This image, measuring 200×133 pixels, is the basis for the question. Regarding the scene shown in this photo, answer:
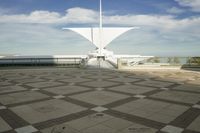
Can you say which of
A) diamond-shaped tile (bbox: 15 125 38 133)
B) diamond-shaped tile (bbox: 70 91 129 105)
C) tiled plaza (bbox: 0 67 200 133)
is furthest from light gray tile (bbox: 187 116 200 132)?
diamond-shaped tile (bbox: 15 125 38 133)

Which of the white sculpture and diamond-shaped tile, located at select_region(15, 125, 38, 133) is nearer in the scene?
diamond-shaped tile, located at select_region(15, 125, 38, 133)

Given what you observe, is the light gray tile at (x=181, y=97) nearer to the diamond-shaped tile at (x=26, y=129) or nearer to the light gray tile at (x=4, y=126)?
the diamond-shaped tile at (x=26, y=129)

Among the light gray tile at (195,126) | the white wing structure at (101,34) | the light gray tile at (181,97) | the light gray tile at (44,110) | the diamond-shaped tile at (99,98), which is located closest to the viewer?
the light gray tile at (195,126)

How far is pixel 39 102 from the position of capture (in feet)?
21.2

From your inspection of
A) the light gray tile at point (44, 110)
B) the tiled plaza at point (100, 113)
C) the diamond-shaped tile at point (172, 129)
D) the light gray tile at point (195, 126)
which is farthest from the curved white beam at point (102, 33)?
the diamond-shaped tile at point (172, 129)

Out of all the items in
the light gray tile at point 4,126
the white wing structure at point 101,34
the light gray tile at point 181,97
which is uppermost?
the white wing structure at point 101,34

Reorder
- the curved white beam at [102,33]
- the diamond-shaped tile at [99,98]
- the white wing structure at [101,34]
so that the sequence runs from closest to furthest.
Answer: the diamond-shaped tile at [99,98], the white wing structure at [101,34], the curved white beam at [102,33]

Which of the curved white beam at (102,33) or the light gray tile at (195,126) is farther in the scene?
the curved white beam at (102,33)

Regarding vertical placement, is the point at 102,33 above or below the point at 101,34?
above

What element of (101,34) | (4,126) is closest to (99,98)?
(4,126)

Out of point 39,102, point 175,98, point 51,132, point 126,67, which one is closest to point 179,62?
point 126,67

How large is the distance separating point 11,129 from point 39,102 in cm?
225

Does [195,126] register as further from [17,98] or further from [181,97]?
[17,98]

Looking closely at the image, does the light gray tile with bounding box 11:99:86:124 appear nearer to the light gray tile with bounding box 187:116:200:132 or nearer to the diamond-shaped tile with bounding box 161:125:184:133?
the diamond-shaped tile with bounding box 161:125:184:133
